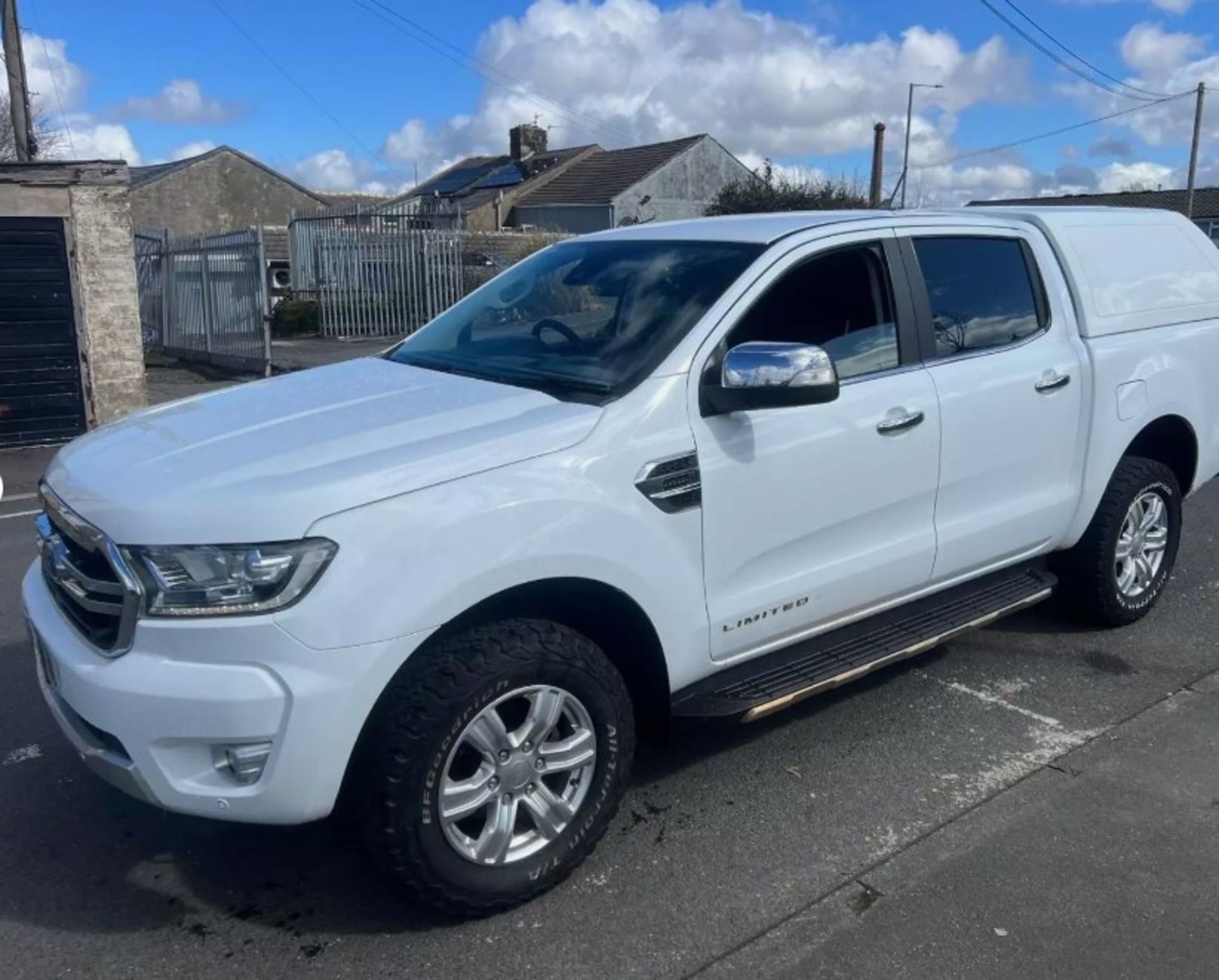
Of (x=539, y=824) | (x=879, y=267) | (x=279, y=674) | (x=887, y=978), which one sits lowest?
(x=887, y=978)

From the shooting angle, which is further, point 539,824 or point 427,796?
point 539,824

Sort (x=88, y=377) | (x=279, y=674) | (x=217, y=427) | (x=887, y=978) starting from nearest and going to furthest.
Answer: (x=279, y=674), (x=887, y=978), (x=217, y=427), (x=88, y=377)

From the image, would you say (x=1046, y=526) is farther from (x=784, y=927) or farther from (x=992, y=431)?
(x=784, y=927)

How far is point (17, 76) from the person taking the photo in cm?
1617

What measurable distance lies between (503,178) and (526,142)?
2.97m

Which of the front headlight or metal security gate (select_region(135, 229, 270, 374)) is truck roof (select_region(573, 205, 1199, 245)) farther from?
metal security gate (select_region(135, 229, 270, 374))

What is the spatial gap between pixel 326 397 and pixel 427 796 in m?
1.35

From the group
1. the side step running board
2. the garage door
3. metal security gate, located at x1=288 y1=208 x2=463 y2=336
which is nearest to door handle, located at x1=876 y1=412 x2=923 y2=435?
the side step running board

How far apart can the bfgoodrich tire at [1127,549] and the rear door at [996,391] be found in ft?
1.06

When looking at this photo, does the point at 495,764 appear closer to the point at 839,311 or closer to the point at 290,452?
the point at 290,452

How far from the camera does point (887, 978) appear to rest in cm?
286

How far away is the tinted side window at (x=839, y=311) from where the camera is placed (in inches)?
149

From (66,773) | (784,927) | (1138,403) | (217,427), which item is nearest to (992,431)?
(1138,403)

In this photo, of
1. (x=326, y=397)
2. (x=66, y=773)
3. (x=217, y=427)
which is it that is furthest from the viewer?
(x=66, y=773)
